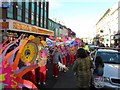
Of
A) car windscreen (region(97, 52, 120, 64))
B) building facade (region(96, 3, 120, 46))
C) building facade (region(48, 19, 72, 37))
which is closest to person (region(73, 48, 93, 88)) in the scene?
car windscreen (region(97, 52, 120, 64))

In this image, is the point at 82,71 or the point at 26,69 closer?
the point at 26,69

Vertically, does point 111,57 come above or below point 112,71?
above

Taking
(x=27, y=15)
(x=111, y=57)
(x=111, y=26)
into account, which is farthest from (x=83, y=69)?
(x=111, y=26)

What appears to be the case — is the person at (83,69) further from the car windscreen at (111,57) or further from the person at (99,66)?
the car windscreen at (111,57)

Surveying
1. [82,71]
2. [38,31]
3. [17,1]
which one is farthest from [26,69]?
[38,31]

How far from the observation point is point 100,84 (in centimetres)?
926

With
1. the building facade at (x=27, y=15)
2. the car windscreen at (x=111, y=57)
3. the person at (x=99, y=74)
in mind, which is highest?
the building facade at (x=27, y=15)

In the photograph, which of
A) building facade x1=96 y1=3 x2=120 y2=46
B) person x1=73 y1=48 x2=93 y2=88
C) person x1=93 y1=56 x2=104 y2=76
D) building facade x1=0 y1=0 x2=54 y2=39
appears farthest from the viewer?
building facade x1=96 y1=3 x2=120 y2=46

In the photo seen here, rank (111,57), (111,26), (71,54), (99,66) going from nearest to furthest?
1. (99,66)
2. (111,57)
3. (71,54)
4. (111,26)

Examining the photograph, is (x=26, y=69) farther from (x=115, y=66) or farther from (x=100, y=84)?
(x=115, y=66)

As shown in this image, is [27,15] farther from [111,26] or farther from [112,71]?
[111,26]

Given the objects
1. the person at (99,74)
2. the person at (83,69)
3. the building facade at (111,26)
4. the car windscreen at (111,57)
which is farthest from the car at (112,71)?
Result: the building facade at (111,26)

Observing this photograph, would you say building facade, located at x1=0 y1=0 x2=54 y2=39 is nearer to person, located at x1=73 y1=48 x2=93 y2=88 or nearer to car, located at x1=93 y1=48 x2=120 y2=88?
car, located at x1=93 y1=48 x2=120 y2=88

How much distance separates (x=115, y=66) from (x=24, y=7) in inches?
1348
